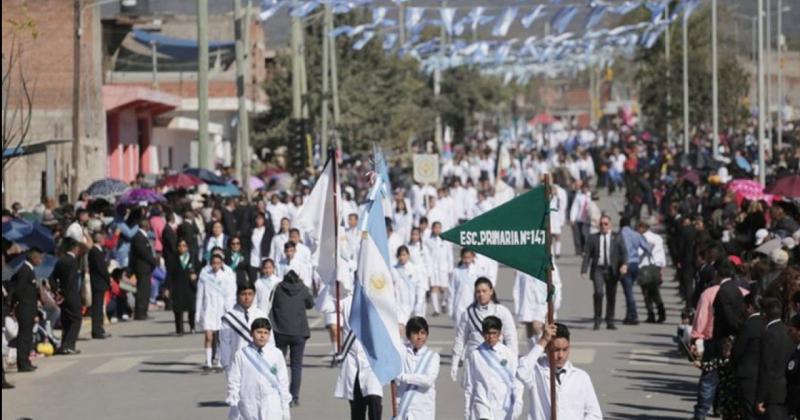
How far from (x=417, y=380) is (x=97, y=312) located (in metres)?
14.3

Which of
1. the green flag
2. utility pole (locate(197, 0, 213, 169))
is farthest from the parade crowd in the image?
utility pole (locate(197, 0, 213, 169))

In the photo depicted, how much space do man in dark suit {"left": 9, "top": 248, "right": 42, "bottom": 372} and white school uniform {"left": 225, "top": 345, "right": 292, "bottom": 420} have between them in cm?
845

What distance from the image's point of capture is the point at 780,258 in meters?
20.0

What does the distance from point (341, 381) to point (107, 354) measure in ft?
34.5

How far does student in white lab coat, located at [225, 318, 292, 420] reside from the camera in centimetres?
1611

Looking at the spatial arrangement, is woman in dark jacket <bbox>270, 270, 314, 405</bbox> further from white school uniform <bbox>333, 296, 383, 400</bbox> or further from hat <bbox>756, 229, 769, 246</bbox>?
hat <bbox>756, 229, 769, 246</bbox>

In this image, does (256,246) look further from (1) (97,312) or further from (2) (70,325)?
(2) (70,325)

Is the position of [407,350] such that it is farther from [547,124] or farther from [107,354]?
Result: [547,124]

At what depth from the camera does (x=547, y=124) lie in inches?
→ 5468

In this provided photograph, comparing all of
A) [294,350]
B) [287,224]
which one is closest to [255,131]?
[287,224]

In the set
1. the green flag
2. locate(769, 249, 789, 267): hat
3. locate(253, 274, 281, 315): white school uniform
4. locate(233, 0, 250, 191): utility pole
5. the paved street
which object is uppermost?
locate(233, 0, 250, 191): utility pole

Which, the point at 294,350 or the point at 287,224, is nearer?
the point at 294,350

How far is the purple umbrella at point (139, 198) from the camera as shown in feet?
114

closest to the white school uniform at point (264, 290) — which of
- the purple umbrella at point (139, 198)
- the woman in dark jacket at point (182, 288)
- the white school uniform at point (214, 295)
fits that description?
the white school uniform at point (214, 295)
